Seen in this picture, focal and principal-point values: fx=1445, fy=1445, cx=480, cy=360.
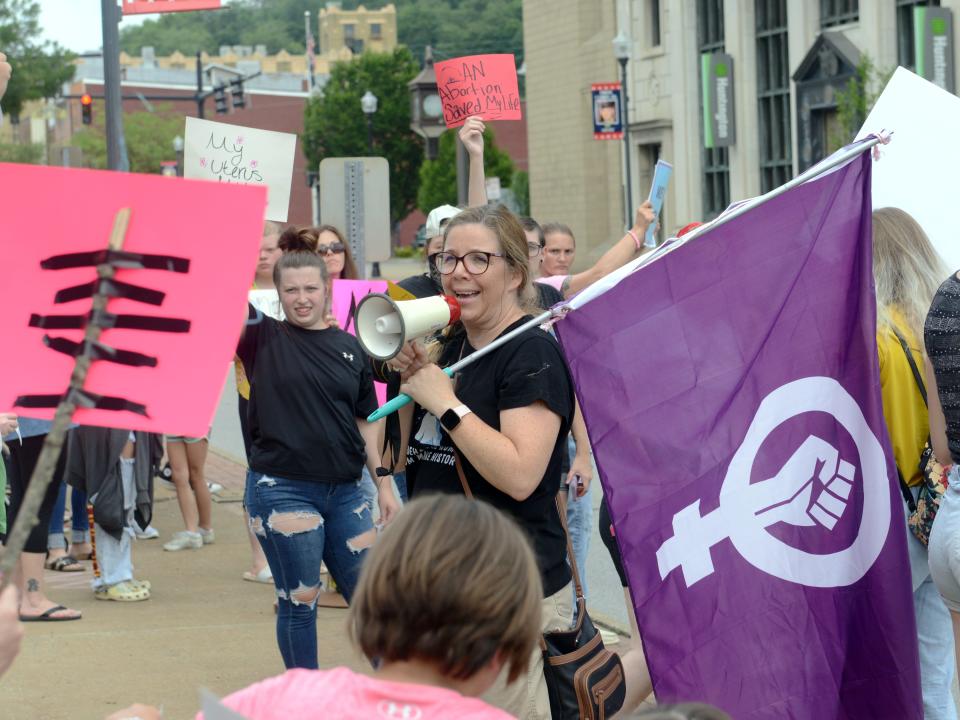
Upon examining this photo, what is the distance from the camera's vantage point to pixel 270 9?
16725 cm

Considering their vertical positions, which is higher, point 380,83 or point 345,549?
point 380,83

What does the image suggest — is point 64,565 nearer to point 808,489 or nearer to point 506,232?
point 506,232

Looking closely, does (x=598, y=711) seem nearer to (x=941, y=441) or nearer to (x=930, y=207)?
(x=941, y=441)

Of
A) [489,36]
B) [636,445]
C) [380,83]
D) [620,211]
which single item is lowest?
[636,445]

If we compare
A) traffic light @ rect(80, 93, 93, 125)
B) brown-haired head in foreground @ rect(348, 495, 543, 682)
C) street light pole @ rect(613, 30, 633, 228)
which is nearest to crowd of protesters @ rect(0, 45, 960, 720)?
brown-haired head in foreground @ rect(348, 495, 543, 682)

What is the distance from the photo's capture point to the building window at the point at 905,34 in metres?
32.0

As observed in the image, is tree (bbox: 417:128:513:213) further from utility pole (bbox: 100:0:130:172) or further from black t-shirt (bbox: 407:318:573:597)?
black t-shirt (bbox: 407:318:573:597)

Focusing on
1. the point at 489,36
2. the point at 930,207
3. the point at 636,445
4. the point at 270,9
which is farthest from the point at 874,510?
the point at 270,9

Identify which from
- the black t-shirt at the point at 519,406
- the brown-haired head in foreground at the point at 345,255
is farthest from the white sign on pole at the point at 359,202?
the black t-shirt at the point at 519,406

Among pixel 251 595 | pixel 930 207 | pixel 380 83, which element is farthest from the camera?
pixel 380 83

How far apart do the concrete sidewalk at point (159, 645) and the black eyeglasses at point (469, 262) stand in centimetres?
157

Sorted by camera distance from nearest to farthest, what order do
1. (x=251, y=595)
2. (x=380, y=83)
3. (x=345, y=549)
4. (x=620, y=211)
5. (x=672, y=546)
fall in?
(x=672, y=546)
(x=345, y=549)
(x=251, y=595)
(x=620, y=211)
(x=380, y=83)

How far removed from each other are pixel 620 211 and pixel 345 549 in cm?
4113

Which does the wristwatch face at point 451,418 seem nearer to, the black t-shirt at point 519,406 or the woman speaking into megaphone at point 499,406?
the woman speaking into megaphone at point 499,406
